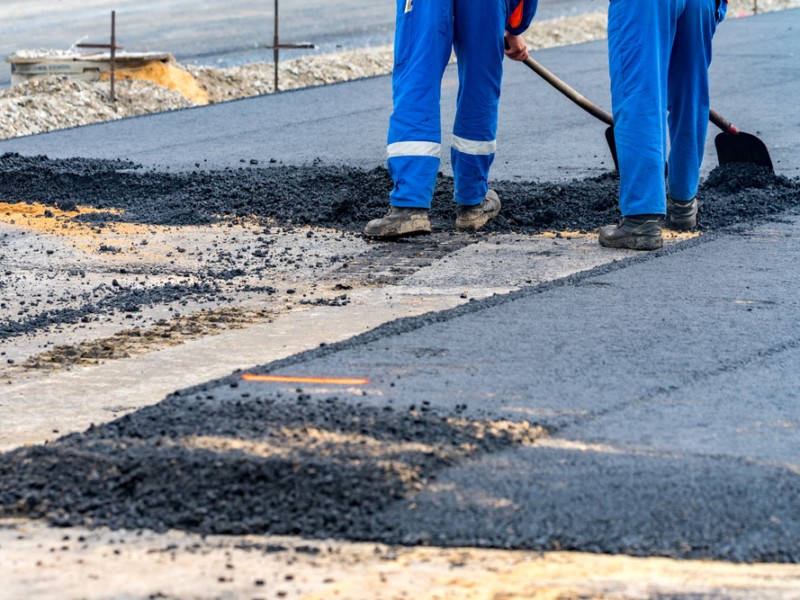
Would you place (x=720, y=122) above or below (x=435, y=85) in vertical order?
below

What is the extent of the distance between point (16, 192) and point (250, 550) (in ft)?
18.3

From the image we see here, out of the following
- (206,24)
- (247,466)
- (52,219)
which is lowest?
(206,24)

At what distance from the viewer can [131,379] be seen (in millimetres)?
4684

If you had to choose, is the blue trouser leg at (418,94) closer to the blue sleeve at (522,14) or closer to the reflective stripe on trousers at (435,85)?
the reflective stripe on trousers at (435,85)

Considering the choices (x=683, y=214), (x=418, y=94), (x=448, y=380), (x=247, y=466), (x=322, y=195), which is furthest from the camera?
(x=322, y=195)

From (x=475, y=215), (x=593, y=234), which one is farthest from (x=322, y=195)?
(x=593, y=234)

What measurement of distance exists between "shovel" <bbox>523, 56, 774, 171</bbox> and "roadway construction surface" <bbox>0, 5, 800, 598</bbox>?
134mm

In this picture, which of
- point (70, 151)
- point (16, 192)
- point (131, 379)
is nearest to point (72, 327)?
point (131, 379)

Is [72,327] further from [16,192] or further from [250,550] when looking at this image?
[16,192]

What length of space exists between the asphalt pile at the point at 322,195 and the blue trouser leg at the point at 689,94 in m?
0.30

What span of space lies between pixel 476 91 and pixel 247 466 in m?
3.87

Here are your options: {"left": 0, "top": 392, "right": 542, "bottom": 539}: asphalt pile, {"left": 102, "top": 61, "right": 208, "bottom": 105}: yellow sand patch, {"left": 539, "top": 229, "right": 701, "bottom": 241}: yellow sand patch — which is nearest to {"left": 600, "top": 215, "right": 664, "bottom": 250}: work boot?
{"left": 539, "top": 229, "right": 701, "bottom": 241}: yellow sand patch

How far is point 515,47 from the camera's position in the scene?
7.23 meters

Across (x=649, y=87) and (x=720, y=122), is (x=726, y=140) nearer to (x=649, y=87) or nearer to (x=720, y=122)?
(x=720, y=122)
